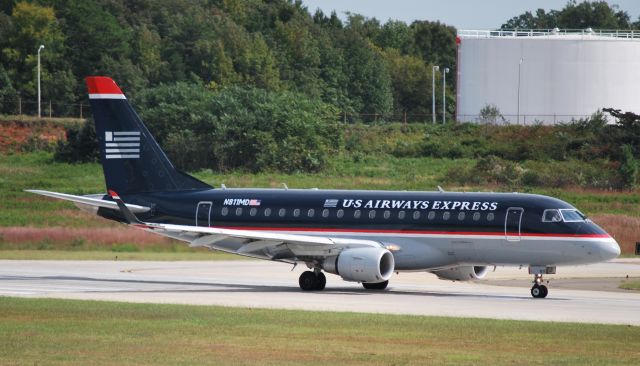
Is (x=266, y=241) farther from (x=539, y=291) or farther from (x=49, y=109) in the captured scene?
(x=49, y=109)

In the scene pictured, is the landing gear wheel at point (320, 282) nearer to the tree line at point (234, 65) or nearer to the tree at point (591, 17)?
the tree line at point (234, 65)

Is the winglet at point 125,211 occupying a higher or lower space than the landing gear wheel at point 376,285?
higher

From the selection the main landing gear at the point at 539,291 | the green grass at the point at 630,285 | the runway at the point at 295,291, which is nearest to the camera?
the runway at the point at 295,291

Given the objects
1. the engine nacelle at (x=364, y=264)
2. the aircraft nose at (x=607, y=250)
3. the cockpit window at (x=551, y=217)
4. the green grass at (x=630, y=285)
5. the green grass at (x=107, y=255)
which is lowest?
the green grass at (x=107, y=255)

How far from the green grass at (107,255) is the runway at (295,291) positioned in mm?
2289

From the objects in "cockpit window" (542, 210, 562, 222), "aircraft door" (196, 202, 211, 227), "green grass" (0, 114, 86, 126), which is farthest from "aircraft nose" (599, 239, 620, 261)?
"green grass" (0, 114, 86, 126)

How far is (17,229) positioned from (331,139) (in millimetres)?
36971

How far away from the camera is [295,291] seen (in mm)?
40438

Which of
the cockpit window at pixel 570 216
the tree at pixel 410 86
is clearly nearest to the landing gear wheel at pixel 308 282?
the cockpit window at pixel 570 216

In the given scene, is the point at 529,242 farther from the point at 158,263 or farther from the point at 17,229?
the point at 17,229

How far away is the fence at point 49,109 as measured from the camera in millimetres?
110188

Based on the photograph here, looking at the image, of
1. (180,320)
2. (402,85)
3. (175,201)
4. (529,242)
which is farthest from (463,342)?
(402,85)

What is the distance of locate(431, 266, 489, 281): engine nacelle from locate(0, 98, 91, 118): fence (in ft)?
243

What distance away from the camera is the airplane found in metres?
38.3
